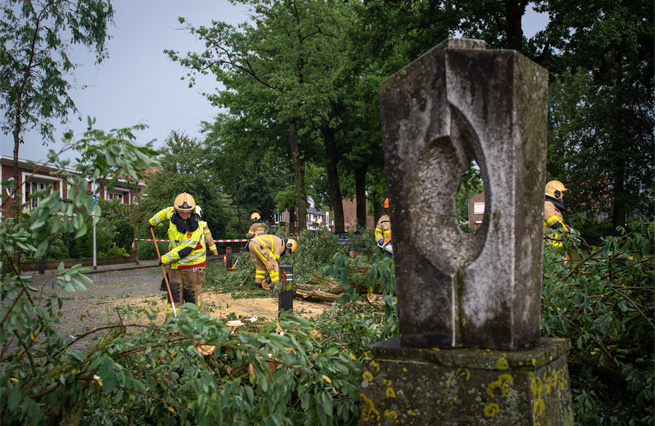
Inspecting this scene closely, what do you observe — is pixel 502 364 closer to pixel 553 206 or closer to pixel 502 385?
pixel 502 385

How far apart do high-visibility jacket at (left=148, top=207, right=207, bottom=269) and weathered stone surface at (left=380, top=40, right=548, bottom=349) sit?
5.71m

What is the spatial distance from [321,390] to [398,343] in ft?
1.80

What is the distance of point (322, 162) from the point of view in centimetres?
2834

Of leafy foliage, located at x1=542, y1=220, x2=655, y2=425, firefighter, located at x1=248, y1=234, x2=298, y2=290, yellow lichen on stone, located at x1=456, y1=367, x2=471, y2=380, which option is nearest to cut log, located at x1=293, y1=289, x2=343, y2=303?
firefighter, located at x1=248, y1=234, x2=298, y2=290

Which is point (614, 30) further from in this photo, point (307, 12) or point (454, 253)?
point (454, 253)

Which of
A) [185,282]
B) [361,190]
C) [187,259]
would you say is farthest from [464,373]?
[361,190]

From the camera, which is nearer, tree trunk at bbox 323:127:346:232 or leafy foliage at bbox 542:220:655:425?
leafy foliage at bbox 542:220:655:425

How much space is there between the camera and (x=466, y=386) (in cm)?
252

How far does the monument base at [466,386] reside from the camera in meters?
2.43

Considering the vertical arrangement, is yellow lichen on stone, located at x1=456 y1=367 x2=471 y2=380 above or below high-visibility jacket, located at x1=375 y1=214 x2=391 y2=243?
below

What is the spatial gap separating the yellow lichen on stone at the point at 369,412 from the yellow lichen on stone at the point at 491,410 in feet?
1.75

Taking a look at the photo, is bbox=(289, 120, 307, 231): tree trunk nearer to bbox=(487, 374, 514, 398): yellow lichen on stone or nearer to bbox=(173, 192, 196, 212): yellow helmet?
bbox=(173, 192, 196, 212): yellow helmet

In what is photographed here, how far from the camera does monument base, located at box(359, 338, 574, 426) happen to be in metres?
2.43

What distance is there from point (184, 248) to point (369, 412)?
19.1 ft
